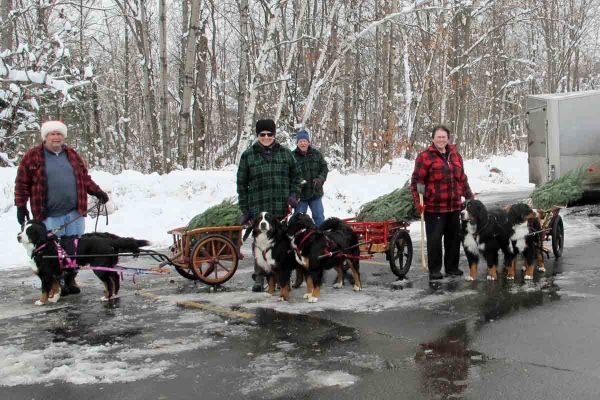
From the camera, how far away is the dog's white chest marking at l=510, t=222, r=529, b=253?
301 inches

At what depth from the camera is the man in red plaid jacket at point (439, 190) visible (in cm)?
798

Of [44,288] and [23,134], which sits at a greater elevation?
[23,134]

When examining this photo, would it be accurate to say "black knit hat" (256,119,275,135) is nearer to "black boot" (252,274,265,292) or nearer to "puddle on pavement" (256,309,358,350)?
"black boot" (252,274,265,292)

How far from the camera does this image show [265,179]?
7.43 meters

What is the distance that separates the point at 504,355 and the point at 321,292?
2945 mm

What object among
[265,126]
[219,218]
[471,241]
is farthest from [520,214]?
[219,218]

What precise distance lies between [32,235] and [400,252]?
469cm

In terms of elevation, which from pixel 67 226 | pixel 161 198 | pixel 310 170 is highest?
pixel 310 170

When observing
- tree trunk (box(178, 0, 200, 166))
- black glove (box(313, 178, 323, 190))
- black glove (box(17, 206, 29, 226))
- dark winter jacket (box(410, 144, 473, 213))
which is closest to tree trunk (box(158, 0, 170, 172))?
tree trunk (box(178, 0, 200, 166))

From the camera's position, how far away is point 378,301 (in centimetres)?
689

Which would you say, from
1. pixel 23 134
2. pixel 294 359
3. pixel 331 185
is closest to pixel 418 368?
pixel 294 359

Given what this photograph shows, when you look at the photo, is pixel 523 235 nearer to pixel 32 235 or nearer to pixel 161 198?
pixel 32 235

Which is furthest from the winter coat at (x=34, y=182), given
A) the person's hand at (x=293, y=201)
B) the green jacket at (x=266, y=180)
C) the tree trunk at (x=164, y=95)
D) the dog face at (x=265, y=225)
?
the tree trunk at (x=164, y=95)

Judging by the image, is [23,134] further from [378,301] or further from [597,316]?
[597,316]
